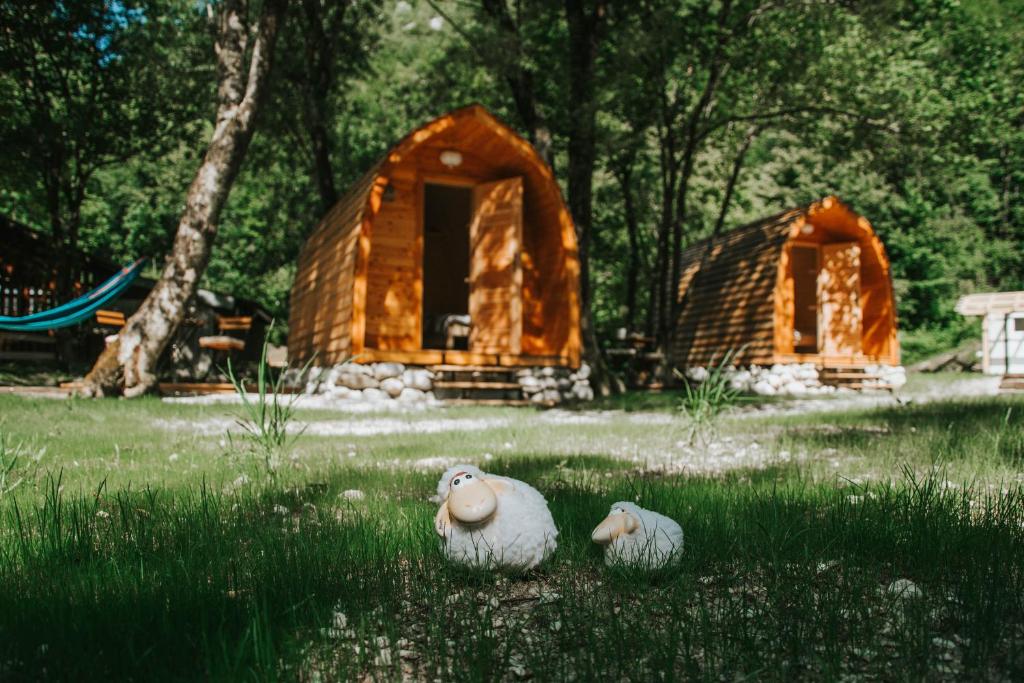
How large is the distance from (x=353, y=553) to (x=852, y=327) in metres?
17.1

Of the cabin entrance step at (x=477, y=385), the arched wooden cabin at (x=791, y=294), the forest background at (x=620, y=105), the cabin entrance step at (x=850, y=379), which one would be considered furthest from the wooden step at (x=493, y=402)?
the cabin entrance step at (x=850, y=379)

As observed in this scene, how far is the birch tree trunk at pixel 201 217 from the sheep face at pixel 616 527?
8.34m

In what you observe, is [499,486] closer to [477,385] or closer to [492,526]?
[492,526]

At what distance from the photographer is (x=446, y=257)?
1831 cm

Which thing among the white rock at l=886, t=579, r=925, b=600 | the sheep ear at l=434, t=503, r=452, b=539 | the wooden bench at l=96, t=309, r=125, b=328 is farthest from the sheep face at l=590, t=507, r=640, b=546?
the wooden bench at l=96, t=309, r=125, b=328

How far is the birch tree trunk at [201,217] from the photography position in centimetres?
927

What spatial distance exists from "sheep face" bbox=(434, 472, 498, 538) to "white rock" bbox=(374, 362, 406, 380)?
29.6 ft

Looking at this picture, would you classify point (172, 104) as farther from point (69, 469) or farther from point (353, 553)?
point (353, 553)

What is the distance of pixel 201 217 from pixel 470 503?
8370mm

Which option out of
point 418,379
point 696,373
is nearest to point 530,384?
point 418,379

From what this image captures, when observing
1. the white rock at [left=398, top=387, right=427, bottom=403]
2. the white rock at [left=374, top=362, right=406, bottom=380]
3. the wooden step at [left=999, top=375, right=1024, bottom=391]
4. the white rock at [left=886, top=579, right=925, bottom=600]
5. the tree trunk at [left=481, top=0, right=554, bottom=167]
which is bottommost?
the white rock at [left=886, top=579, right=925, bottom=600]

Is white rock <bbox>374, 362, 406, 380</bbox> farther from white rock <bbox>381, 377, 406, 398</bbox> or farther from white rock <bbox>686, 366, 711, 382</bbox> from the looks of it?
white rock <bbox>686, 366, 711, 382</bbox>

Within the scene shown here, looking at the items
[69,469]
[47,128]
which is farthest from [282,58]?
[69,469]

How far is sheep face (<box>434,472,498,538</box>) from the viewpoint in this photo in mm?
2129
